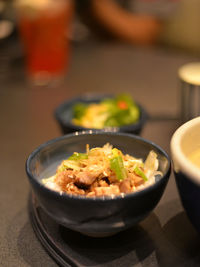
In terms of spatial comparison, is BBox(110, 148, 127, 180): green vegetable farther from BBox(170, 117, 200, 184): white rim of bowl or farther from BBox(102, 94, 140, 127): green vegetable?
BBox(102, 94, 140, 127): green vegetable

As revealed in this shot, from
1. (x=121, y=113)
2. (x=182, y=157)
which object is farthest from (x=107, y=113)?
(x=182, y=157)

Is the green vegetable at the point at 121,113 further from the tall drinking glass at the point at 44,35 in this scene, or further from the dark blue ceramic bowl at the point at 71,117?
the tall drinking glass at the point at 44,35

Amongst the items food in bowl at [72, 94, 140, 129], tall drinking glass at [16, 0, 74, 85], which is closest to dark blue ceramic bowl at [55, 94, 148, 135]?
food in bowl at [72, 94, 140, 129]

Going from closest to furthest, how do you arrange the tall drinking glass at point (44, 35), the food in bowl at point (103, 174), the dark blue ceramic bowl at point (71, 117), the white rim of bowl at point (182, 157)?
the white rim of bowl at point (182, 157) → the food in bowl at point (103, 174) → the dark blue ceramic bowl at point (71, 117) → the tall drinking glass at point (44, 35)

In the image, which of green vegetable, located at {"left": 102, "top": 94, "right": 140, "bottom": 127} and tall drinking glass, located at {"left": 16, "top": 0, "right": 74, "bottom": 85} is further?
→ tall drinking glass, located at {"left": 16, "top": 0, "right": 74, "bottom": 85}

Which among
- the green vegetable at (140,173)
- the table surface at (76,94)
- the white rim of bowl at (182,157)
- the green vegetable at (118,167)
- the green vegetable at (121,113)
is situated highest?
the white rim of bowl at (182,157)

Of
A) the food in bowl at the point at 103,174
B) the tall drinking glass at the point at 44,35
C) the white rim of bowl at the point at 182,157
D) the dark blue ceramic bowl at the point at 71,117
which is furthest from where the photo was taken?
the tall drinking glass at the point at 44,35

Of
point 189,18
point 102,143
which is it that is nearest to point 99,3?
point 189,18

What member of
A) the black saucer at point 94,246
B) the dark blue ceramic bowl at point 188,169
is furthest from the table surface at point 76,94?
the dark blue ceramic bowl at point 188,169
